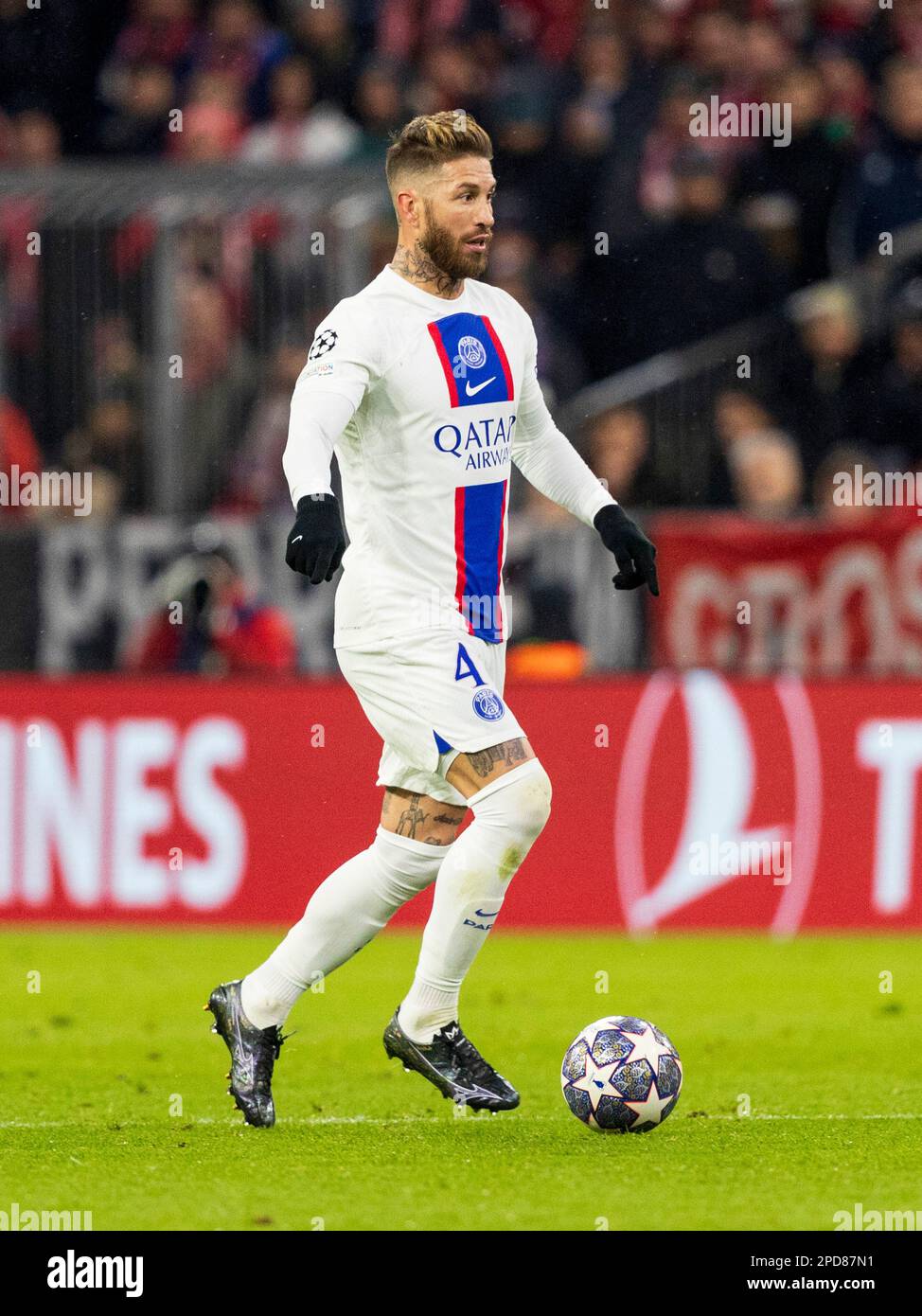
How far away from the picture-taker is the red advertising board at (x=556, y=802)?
11.4 meters

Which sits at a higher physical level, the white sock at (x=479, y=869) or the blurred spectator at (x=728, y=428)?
the blurred spectator at (x=728, y=428)

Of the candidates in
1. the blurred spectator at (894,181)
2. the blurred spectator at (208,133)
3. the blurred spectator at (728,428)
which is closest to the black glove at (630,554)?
the blurred spectator at (728,428)

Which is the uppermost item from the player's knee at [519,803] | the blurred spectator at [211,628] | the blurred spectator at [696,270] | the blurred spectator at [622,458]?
the blurred spectator at [696,270]

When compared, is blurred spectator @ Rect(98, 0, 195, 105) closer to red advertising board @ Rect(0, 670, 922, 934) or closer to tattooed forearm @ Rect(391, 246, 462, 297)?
red advertising board @ Rect(0, 670, 922, 934)

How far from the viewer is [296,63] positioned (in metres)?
15.7

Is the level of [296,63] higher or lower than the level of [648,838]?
higher

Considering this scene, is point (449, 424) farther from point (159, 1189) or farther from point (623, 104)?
point (623, 104)

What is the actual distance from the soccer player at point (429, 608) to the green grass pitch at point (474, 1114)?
1.25 ft

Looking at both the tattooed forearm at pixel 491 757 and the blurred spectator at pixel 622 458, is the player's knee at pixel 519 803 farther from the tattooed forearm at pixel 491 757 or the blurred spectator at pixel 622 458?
the blurred spectator at pixel 622 458

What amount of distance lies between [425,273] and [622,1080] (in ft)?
7.60

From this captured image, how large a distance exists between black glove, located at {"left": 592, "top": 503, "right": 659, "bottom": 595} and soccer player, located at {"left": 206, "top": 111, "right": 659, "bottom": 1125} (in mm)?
15

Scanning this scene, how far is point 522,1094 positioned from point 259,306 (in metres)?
7.04

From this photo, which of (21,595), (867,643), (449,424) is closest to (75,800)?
(21,595)

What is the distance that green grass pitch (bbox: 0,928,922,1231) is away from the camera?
18.6 ft
